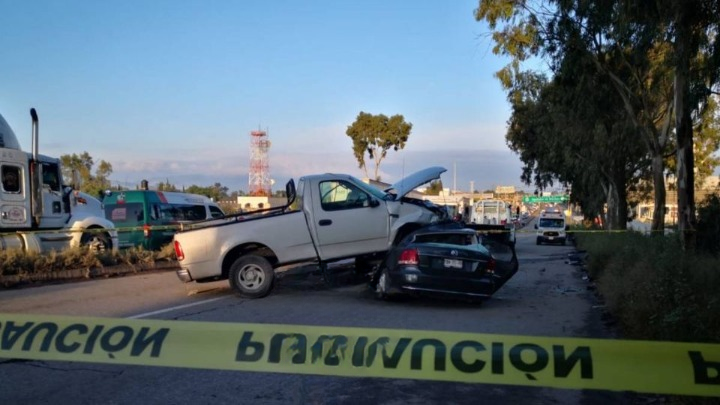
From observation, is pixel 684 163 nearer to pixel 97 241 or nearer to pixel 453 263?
pixel 453 263

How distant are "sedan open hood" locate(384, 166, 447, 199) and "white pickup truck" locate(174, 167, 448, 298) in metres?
0.02

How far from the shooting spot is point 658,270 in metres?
8.93

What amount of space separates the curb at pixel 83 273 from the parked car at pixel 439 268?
7381 millimetres

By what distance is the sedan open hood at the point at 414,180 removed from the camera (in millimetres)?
12159

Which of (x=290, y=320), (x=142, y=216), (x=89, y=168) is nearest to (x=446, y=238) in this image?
(x=290, y=320)

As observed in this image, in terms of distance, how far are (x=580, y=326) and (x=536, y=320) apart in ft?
2.18

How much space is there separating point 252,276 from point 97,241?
7011 millimetres

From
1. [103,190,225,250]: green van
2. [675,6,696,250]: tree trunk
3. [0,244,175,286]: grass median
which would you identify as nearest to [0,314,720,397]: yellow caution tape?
[0,244,175,286]: grass median

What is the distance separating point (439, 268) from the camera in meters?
10.6

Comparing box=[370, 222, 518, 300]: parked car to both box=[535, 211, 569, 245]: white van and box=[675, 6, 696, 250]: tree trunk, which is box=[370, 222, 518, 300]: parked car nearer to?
box=[675, 6, 696, 250]: tree trunk

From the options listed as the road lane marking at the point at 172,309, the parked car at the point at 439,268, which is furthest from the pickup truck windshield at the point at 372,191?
the road lane marking at the point at 172,309

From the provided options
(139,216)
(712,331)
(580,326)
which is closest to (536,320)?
(580,326)

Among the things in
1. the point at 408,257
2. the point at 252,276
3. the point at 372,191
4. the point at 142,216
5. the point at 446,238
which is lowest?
the point at 252,276

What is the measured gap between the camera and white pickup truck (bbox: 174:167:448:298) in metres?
11.3
